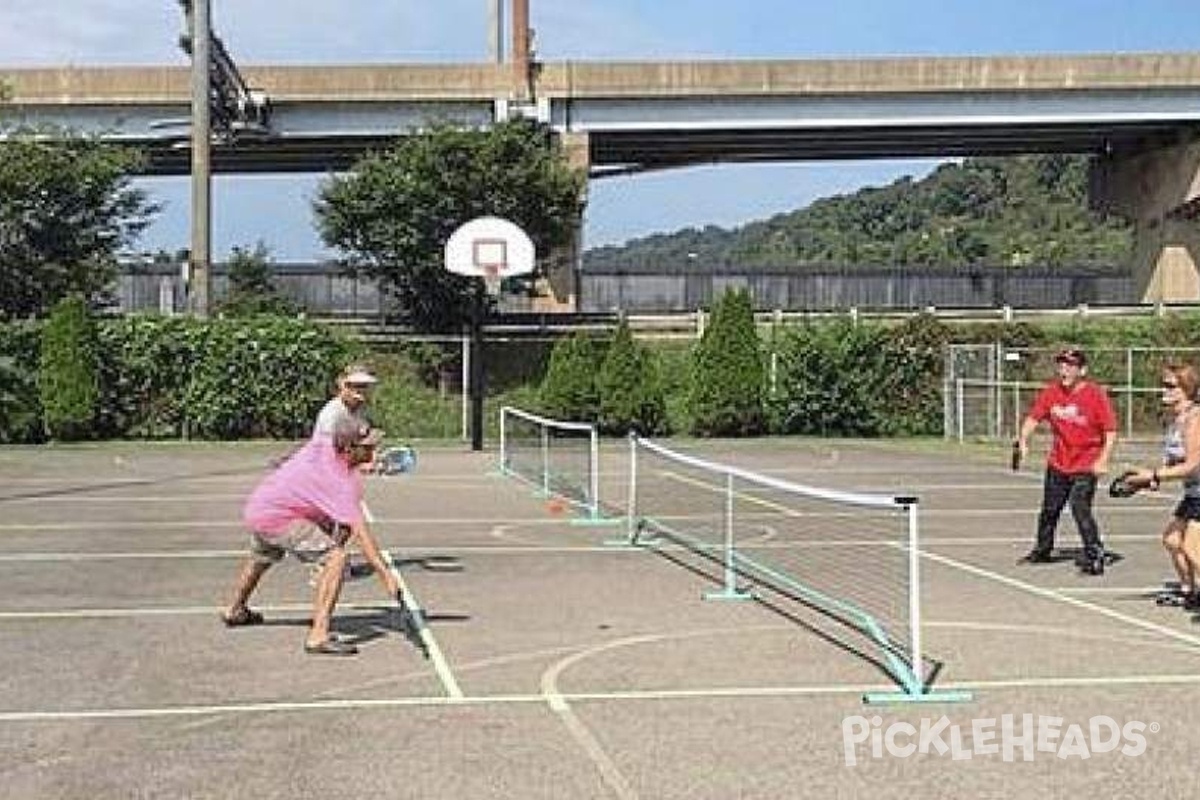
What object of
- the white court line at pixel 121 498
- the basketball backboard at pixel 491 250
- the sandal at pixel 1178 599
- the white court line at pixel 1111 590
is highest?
the basketball backboard at pixel 491 250

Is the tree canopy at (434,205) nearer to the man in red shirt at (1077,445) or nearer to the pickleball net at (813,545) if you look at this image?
the pickleball net at (813,545)

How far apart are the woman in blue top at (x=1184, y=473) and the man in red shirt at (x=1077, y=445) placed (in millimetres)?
1944

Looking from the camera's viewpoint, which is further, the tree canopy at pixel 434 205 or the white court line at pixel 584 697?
the tree canopy at pixel 434 205

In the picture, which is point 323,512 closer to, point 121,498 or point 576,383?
point 121,498

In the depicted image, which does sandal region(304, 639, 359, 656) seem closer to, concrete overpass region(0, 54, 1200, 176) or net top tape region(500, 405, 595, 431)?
net top tape region(500, 405, 595, 431)

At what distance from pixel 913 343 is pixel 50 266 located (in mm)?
22051

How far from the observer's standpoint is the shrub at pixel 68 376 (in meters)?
37.6

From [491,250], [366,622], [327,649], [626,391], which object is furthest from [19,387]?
[327,649]

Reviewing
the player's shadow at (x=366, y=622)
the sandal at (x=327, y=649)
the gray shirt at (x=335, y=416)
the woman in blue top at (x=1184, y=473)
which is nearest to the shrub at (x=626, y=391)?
the woman in blue top at (x=1184, y=473)

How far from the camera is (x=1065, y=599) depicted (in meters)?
13.9

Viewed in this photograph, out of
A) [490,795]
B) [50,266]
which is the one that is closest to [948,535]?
[490,795]

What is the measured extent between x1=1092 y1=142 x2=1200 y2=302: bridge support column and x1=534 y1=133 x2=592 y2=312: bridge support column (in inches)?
838

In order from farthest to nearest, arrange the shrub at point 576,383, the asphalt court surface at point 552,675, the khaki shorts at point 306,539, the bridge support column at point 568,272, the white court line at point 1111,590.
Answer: the bridge support column at point 568,272 < the shrub at point 576,383 < the white court line at point 1111,590 < the khaki shorts at point 306,539 < the asphalt court surface at point 552,675

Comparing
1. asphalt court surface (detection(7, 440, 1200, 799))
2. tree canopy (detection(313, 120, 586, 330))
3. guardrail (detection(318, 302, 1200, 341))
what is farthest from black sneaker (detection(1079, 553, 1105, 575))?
tree canopy (detection(313, 120, 586, 330))
